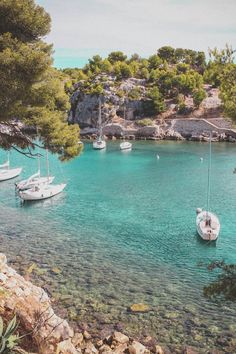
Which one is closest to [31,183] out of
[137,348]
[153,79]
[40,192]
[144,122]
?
[40,192]

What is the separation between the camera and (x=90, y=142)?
10488cm

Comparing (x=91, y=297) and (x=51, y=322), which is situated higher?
(x=51, y=322)

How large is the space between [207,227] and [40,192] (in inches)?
833

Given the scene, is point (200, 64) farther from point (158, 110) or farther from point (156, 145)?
point (156, 145)

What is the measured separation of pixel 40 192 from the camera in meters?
43.7

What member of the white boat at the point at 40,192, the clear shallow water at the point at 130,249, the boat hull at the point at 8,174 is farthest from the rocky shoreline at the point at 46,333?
the boat hull at the point at 8,174

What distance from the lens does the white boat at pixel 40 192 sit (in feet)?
138

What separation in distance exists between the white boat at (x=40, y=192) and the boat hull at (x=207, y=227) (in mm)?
19329

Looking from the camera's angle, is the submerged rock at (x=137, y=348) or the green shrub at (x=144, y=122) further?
the green shrub at (x=144, y=122)

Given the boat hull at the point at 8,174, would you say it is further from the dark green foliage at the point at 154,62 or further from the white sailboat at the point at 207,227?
the dark green foliage at the point at 154,62

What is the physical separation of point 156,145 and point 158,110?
2127 centimetres

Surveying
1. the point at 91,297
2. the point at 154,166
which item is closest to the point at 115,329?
the point at 91,297

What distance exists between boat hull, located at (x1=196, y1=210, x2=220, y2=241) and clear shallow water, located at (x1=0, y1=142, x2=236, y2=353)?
29.1 inches

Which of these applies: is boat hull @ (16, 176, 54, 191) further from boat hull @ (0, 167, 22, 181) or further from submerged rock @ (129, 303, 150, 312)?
submerged rock @ (129, 303, 150, 312)
